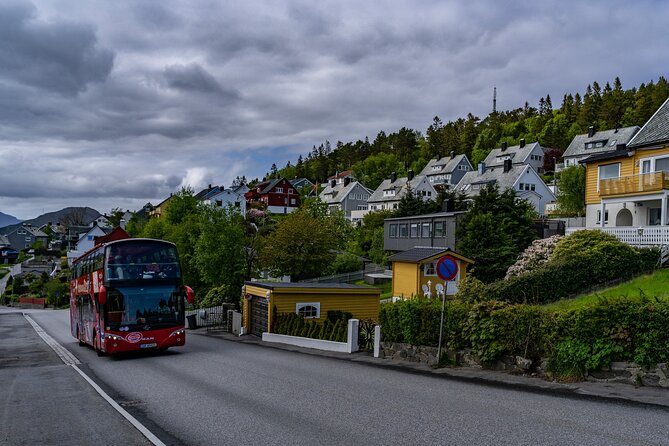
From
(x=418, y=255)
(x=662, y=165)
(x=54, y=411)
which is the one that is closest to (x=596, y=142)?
(x=662, y=165)

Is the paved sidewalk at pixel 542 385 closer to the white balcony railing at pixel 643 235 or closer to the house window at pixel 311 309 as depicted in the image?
the house window at pixel 311 309

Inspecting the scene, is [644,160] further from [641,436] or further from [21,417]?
[21,417]

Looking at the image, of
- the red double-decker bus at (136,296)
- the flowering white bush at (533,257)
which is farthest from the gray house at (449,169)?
the red double-decker bus at (136,296)

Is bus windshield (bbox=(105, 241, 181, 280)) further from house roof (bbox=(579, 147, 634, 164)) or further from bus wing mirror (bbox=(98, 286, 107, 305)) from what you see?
house roof (bbox=(579, 147, 634, 164))

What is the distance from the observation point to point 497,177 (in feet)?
270

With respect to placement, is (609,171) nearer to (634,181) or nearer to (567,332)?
(634,181)

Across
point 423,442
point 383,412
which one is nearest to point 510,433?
point 423,442

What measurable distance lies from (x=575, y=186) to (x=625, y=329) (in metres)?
56.7

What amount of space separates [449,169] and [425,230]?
59420mm

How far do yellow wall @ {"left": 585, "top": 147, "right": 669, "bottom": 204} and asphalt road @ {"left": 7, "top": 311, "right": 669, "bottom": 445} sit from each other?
94.7ft

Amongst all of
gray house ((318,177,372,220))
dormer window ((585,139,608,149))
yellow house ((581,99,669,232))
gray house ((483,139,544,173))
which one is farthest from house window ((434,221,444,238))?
gray house ((318,177,372,220))

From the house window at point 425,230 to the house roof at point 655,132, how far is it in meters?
18.6

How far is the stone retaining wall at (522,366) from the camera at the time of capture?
436 inches

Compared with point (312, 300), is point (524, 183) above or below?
above
